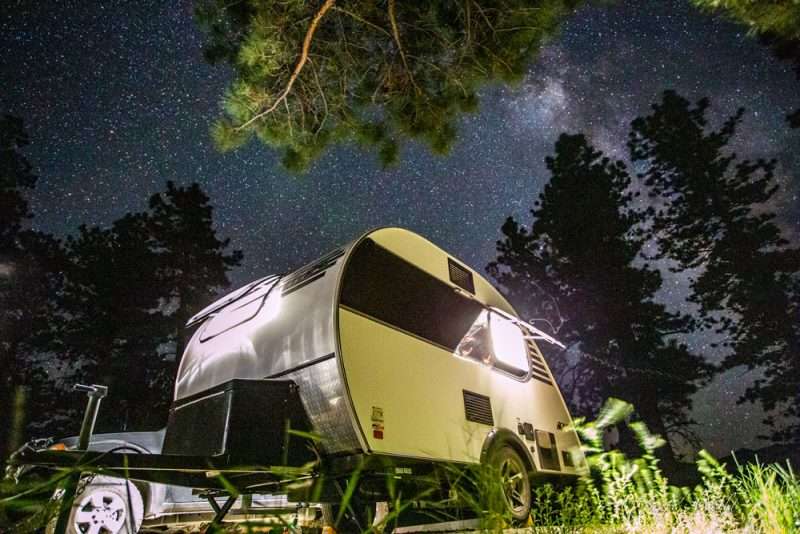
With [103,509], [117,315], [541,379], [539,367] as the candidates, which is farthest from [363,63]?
[117,315]

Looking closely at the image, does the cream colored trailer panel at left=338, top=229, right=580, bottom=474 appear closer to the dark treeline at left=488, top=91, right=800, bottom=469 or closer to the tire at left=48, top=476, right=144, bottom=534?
the tire at left=48, top=476, right=144, bottom=534

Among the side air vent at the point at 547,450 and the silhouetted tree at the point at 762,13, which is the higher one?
the silhouetted tree at the point at 762,13

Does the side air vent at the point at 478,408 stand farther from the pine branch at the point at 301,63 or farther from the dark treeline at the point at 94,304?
the dark treeline at the point at 94,304

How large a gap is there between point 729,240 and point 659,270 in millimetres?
2841

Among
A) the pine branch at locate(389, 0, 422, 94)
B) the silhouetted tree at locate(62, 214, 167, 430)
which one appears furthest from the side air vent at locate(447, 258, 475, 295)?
the silhouetted tree at locate(62, 214, 167, 430)

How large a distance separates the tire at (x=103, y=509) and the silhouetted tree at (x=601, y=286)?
53.3 ft

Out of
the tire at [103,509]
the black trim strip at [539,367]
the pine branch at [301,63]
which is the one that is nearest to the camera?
the tire at [103,509]

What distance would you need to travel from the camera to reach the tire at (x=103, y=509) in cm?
443

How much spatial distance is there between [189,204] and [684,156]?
21717 millimetres

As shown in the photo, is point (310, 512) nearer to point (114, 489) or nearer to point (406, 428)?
point (406, 428)

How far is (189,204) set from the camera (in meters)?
22.6

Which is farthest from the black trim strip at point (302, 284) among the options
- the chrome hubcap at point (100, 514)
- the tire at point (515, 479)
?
the chrome hubcap at point (100, 514)

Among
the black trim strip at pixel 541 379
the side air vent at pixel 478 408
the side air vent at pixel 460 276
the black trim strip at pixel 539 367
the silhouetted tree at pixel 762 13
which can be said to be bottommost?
the side air vent at pixel 478 408

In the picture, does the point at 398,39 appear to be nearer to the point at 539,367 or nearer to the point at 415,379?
the point at 415,379
